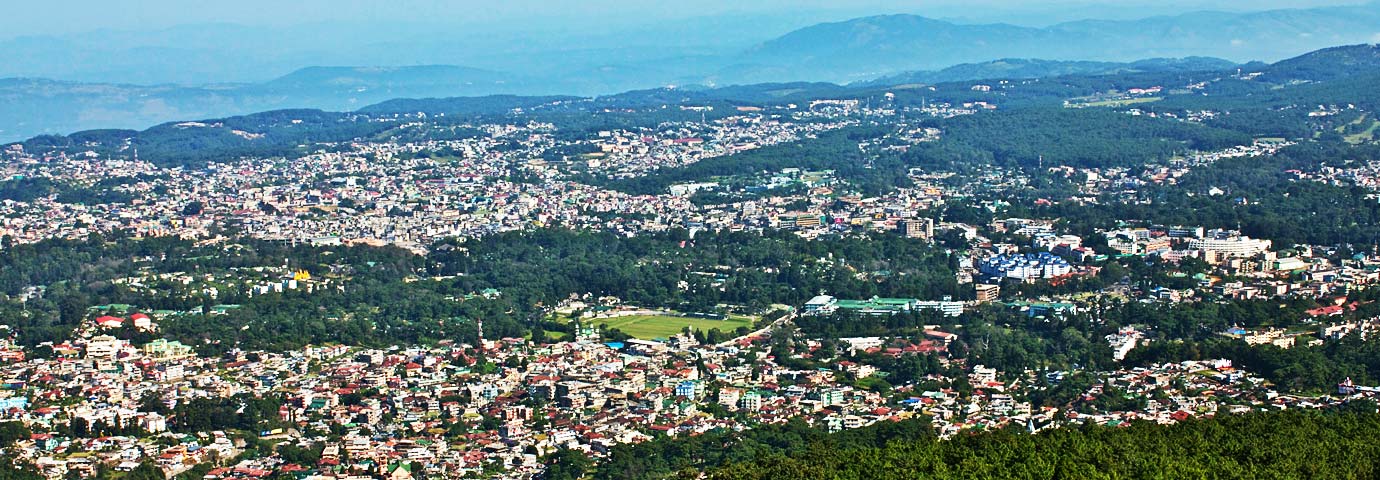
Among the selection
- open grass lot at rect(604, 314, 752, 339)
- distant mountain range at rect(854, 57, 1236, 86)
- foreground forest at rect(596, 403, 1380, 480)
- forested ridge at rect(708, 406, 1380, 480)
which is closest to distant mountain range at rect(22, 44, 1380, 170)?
distant mountain range at rect(854, 57, 1236, 86)

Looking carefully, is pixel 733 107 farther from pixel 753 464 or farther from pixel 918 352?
pixel 753 464

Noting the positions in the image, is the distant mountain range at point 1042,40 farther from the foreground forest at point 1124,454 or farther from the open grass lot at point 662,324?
the foreground forest at point 1124,454

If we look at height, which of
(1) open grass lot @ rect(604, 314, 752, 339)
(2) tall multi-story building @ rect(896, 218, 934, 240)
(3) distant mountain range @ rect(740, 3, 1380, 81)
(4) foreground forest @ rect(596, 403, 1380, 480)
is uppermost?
(4) foreground forest @ rect(596, 403, 1380, 480)

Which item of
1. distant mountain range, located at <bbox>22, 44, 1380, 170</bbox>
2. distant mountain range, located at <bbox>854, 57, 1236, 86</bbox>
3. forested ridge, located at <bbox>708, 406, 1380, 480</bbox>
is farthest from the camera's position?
distant mountain range, located at <bbox>854, 57, 1236, 86</bbox>

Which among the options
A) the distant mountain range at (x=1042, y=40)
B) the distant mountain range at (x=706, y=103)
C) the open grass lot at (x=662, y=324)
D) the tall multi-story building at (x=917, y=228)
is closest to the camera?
the open grass lot at (x=662, y=324)

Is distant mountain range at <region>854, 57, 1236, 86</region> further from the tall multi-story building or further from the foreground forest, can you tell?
the foreground forest

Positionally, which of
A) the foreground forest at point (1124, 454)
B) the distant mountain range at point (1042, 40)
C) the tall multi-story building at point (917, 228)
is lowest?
the distant mountain range at point (1042, 40)

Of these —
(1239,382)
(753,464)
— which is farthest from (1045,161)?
(753,464)

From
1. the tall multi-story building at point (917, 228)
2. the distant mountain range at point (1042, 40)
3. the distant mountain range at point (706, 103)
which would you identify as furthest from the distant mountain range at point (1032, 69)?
the tall multi-story building at point (917, 228)

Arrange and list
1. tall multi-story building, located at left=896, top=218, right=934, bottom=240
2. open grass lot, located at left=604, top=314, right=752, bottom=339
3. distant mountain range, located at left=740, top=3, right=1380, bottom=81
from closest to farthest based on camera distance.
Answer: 1. open grass lot, located at left=604, top=314, right=752, bottom=339
2. tall multi-story building, located at left=896, top=218, right=934, bottom=240
3. distant mountain range, located at left=740, top=3, right=1380, bottom=81

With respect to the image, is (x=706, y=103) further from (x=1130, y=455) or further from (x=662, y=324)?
(x=1130, y=455)
